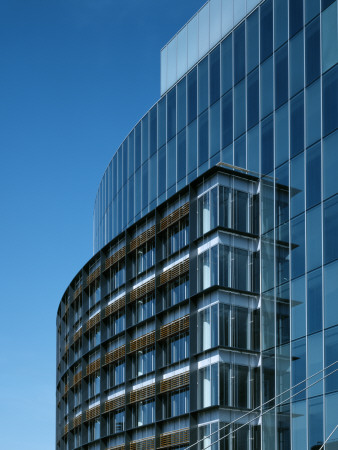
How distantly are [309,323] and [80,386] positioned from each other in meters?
29.7

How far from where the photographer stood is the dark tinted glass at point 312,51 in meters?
46.2

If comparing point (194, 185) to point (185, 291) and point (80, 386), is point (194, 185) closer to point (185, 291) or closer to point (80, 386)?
point (185, 291)

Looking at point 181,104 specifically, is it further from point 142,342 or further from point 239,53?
point 142,342

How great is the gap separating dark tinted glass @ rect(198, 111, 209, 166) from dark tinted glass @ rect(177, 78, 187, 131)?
2315 millimetres

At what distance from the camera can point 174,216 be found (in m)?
56.2

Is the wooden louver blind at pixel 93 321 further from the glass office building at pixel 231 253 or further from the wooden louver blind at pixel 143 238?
the wooden louver blind at pixel 143 238

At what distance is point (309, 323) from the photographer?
44094 mm

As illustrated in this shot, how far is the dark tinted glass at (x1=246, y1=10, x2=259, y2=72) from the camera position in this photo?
51.6 meters

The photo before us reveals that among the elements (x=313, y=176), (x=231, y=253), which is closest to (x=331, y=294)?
(x=313, y=176)

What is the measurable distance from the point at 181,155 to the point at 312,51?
14.2 meters

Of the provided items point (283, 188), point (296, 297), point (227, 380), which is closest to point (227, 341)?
point (227, 380)

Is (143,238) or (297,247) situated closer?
(297,247)

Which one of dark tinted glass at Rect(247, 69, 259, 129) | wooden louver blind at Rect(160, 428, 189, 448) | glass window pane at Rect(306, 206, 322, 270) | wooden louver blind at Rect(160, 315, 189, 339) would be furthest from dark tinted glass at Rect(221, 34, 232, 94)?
wooden louver blind at Rect(160, 428, 189, 448)

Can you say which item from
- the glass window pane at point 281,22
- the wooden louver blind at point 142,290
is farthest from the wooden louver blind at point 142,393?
the glass window pane at point 281,22
